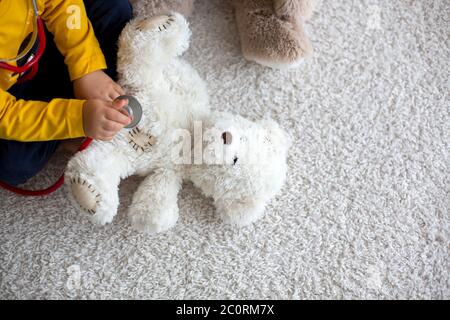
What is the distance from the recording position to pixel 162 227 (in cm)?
76

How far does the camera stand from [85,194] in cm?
69

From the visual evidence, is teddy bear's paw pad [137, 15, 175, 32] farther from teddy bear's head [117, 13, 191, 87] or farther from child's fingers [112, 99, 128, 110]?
child's fingers [112, 99, 128, 110]

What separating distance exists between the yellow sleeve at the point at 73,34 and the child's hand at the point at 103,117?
0.09 metres

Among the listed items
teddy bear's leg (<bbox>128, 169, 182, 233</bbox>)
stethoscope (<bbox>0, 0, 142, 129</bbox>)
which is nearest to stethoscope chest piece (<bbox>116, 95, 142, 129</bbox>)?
stethoscope (<bbox>0, 0, 142, 129</bbox>)

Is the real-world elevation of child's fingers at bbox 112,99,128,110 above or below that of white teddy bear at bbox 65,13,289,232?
above

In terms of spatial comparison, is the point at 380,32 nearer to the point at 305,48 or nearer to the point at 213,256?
the point at 305,48

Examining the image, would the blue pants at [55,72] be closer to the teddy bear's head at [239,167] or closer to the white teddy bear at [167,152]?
the white teddy bear at [167,152]

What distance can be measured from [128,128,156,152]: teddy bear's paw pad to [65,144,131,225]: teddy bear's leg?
31 millimetres

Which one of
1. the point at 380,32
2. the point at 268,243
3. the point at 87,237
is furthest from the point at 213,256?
the point at 380,32

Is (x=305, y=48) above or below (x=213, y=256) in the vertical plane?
above

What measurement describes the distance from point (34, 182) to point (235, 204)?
39cm

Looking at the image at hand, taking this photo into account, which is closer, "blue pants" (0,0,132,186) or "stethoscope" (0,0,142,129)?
"stethoscope" (0,0,142,129)

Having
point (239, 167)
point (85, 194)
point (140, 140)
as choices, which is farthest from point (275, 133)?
point (85, 194)

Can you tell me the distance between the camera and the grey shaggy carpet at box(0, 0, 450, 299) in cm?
80
